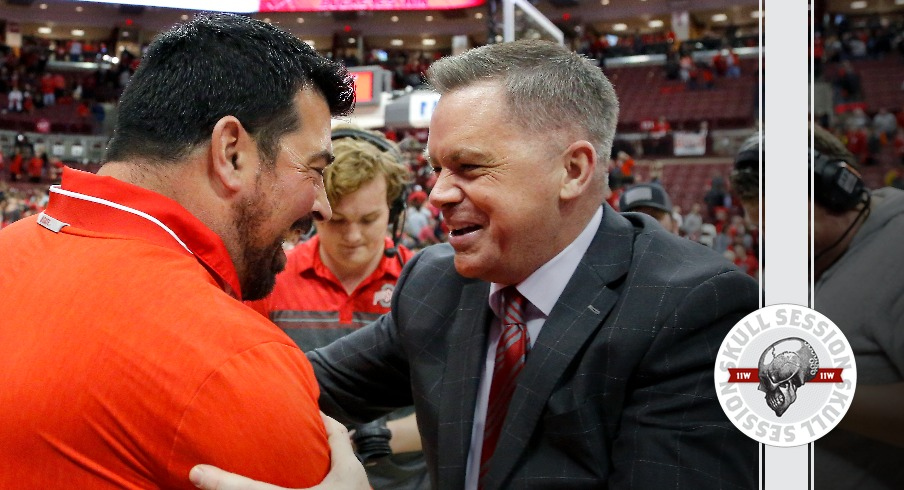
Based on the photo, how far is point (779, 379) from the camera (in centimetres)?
102

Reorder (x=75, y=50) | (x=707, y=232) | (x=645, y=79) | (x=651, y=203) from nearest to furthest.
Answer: (x=707, y=232)
(x=651, y=203)
(x=645, y=79)
(x=75, y=50)

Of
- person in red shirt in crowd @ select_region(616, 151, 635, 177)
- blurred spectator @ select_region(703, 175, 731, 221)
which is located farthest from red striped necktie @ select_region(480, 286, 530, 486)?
person in red shirt in crowd @ select_region(616, 151, 635, 177)

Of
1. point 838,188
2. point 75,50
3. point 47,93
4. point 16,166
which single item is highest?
point 75,50

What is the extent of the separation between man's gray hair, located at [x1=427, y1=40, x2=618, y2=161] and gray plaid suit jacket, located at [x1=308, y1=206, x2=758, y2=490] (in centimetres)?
14

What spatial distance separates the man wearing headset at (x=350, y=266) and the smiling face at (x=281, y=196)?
2.24 ft

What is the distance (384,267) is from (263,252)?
2.75 feet

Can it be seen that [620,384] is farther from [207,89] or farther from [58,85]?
[58,85]

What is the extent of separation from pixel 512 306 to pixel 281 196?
0.35 m

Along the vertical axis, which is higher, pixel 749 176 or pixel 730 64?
pixel 730 64

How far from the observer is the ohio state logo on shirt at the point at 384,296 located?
73.9 inches

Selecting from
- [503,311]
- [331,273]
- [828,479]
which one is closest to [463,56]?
[503,311]

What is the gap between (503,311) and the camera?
1.17 metres

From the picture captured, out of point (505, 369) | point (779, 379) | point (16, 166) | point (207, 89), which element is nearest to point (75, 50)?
point (16, 166)

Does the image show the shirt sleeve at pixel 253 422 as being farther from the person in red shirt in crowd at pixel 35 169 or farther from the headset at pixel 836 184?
the person in red shirt in crowd at pixel 35 169
